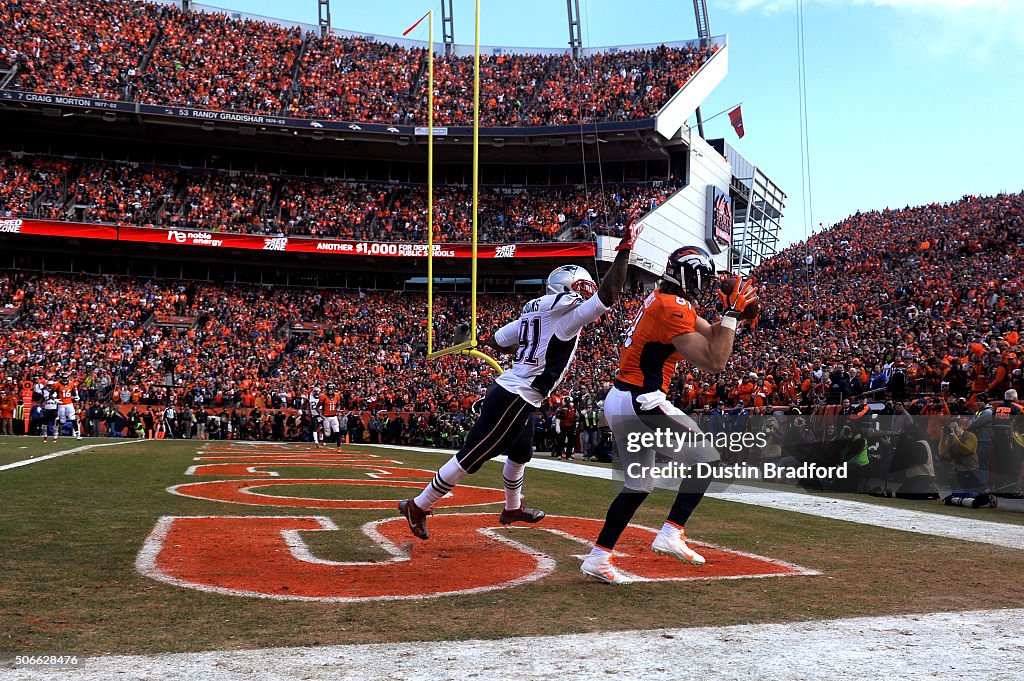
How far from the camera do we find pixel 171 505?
25.6 feet

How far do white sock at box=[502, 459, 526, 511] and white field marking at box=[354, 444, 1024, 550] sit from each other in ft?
11.8

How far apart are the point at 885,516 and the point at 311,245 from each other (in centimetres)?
3064

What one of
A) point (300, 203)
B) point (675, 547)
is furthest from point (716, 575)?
point (300, 203)

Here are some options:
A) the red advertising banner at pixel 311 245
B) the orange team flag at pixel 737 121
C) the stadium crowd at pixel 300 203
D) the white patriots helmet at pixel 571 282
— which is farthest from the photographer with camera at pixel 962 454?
the orange team flag at pixel 737 121

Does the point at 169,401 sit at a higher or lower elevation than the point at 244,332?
lower

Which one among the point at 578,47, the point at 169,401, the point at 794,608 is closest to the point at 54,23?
the point at 169,401

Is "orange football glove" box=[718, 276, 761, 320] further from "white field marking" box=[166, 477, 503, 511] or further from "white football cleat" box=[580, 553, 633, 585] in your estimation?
"white field marking" box=[166, 477, 503, 511]

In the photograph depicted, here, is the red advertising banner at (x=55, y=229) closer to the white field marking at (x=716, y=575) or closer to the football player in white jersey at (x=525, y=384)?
the white field marking at (x=716, y=575)

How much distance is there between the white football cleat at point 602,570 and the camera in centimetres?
469

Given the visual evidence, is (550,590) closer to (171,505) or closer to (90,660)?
(90,660)

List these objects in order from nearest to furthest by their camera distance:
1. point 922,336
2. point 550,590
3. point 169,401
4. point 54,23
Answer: point 550,590 < point 922,336 < point 169,401 < point 54,23

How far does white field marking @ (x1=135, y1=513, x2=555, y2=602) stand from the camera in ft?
13.8

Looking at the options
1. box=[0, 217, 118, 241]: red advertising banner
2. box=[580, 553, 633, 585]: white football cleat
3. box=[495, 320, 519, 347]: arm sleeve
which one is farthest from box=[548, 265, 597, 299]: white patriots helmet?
box=[0, 217, 118, 241]: red advertising banner

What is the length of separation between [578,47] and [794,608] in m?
43.2
